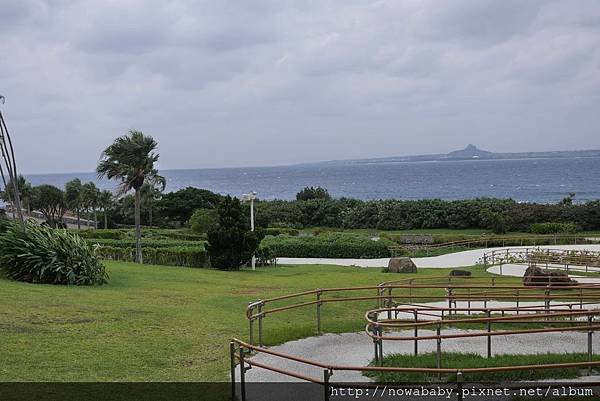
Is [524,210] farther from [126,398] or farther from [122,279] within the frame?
[126,398]

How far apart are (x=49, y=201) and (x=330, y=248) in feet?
133

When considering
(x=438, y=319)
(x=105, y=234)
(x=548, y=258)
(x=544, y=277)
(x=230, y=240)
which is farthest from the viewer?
(x=105, y=234)

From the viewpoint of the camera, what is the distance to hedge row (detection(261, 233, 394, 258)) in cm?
3762

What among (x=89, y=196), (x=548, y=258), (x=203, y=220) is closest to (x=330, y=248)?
(x=203, y=220)

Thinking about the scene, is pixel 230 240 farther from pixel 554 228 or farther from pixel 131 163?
pixel 554 228

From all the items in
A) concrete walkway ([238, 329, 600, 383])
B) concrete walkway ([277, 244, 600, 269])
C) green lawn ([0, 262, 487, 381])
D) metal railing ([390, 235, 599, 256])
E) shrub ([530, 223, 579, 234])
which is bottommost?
concrete walkway ([277, 244, 600, 269])

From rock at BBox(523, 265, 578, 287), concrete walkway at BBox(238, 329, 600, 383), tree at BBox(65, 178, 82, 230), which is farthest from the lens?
tree at BBox(65, 178, 82, 230)

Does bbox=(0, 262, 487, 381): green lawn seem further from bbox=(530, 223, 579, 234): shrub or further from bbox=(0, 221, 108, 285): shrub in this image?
bbox=(530, 223, 579, 234): shrub

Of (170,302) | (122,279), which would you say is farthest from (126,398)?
(122,279)

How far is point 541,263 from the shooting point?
1115 inches

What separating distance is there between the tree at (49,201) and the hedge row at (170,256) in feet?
126

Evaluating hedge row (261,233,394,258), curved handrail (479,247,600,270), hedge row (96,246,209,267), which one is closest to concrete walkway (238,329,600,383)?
curved handrail (479,247,600,270)

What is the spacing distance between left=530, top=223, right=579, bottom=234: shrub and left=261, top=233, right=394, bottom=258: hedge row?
13430mm

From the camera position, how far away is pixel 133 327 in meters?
11.9
